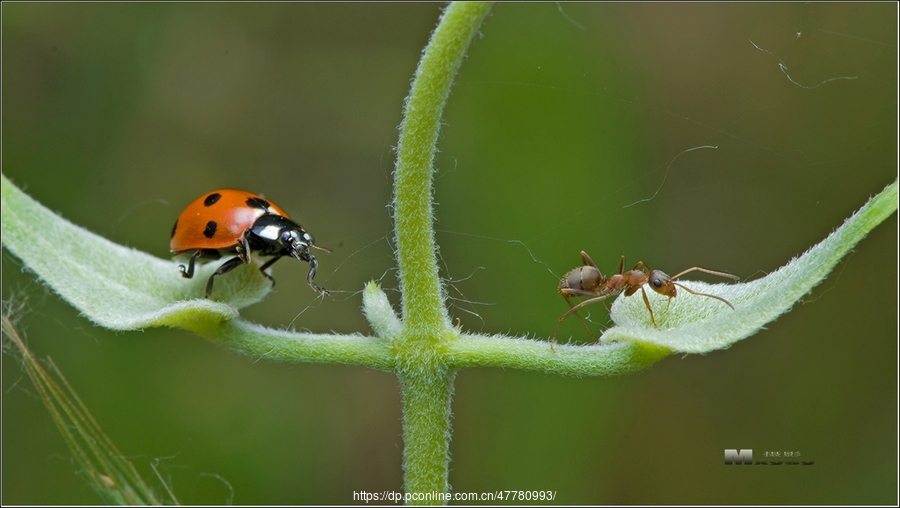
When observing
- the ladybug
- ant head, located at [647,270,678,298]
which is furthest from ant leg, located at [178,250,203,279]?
ant head, located at [647,270,678,298]

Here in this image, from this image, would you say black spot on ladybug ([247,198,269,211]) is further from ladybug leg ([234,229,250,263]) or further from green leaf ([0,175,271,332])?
green leaf ([0,175,271,332])

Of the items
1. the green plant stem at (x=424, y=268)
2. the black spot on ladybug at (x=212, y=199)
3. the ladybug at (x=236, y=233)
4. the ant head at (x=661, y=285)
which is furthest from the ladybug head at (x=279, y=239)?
the ant head at (x=661, y=285)

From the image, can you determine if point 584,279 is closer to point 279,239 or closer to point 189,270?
point 279,239

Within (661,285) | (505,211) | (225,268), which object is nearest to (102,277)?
(225,268)

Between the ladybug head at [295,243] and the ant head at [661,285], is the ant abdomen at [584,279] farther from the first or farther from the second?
the ladybug head at [295,243]

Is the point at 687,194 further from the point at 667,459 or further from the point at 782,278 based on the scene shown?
the point at 782,278

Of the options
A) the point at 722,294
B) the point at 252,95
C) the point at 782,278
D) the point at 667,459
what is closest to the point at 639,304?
the point at 722,294
